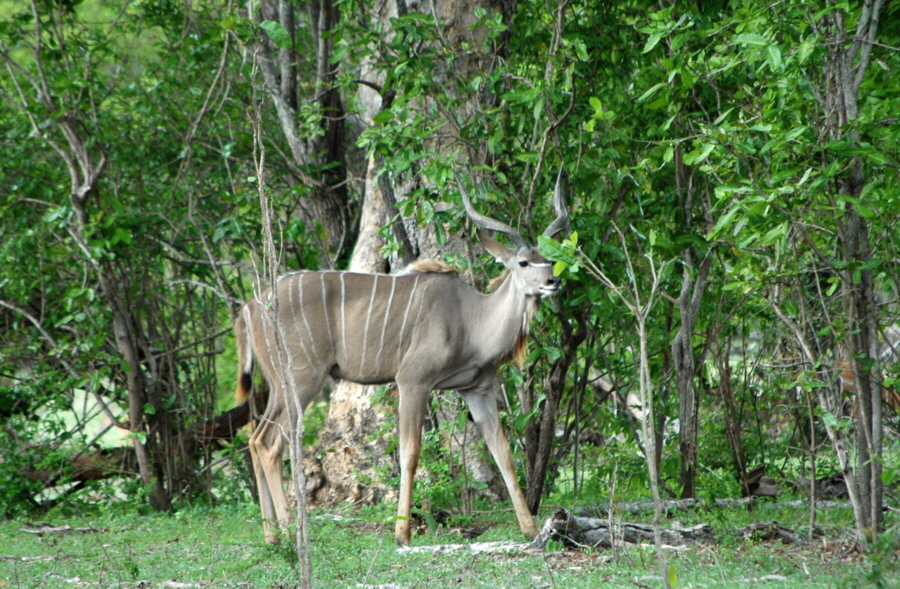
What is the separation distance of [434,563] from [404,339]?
137 centimetres

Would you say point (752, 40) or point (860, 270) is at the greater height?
point (752, 40)

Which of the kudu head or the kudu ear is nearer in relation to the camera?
the kudu head

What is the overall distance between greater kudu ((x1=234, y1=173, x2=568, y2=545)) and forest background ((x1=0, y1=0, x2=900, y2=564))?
20 centimetres

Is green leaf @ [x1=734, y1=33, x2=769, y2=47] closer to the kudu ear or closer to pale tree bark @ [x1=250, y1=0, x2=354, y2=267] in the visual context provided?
the kudu ear

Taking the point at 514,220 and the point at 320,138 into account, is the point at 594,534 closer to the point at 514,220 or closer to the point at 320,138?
the point at 514,220

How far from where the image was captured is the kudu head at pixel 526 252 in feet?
13.9

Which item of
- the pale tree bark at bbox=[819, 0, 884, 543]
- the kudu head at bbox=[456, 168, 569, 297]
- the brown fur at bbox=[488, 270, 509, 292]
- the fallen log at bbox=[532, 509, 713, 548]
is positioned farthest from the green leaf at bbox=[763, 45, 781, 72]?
the brown fur at bbox=[488, 270, 509, 292]

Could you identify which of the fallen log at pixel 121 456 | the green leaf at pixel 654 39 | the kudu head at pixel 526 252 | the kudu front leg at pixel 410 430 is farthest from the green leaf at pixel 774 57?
the fallen log at pixel 121 456

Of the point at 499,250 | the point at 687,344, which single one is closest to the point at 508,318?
the point at 499,250

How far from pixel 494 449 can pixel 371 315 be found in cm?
92

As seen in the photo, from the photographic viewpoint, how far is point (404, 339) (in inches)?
188

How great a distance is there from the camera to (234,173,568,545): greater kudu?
4574 millimetres

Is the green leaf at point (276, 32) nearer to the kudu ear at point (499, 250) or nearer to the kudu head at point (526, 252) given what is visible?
the kudu head at point (526, 252)

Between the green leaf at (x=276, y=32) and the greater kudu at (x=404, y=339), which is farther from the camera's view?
the green leaf at (x=276, y=32)
